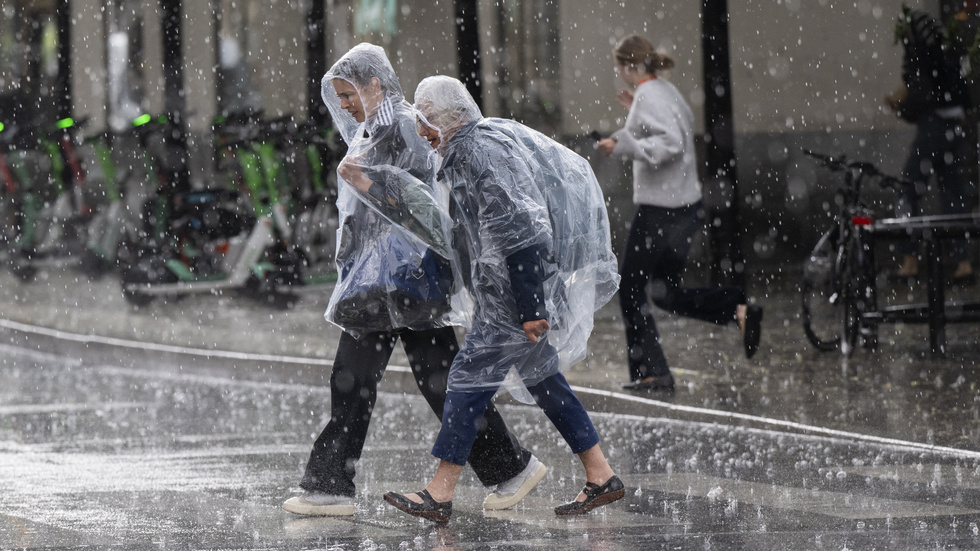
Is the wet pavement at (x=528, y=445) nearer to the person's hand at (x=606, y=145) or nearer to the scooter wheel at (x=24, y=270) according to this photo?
the person's hand at (x=606, y=145)

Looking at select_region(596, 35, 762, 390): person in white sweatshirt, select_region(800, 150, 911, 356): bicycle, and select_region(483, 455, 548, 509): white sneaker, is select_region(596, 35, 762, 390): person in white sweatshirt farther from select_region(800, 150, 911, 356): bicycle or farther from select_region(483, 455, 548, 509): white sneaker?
select_region(483, 455, 548, 509): white sneaker

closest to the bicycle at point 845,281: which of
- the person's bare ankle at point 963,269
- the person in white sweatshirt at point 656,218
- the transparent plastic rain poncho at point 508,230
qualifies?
the person in white sweatshirt at point 656,218

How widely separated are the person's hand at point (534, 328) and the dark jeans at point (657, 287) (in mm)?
2839

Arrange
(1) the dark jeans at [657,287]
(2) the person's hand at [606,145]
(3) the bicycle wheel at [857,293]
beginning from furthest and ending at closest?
(3) the bicycle wheel at [857,293], (1) the dark jeans at [657,287], (2) the person's hand at [606,145]

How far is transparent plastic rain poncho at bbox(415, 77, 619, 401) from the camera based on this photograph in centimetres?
522

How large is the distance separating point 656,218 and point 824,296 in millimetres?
2089

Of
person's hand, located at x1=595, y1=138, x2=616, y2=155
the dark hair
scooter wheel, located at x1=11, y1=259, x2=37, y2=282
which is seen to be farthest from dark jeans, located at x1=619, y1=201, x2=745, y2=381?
scooter wheel, located at x1=11, y1=259, x2=37, y2=282

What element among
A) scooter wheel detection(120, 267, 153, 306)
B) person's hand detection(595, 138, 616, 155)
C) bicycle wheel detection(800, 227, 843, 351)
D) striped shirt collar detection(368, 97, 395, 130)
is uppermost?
striped shirt collar detection(368, 97, 395, 130)

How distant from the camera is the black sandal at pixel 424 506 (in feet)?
17.3

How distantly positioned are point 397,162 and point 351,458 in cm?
107

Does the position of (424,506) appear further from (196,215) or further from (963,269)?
(196,215)

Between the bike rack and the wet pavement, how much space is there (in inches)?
8.6

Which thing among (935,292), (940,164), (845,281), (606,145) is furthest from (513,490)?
(940,164)

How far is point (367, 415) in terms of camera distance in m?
5.58
